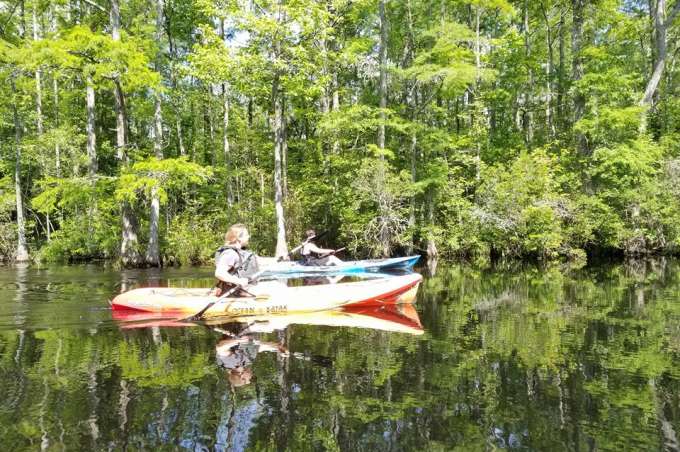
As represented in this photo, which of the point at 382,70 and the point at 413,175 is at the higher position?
the point at 382,70

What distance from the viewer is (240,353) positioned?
6.10m

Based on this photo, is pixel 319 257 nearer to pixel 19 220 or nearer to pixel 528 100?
pixel 19 220

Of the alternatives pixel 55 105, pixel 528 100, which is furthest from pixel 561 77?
pixel 55 105

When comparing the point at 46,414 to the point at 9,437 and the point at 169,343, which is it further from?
the point at 169,343

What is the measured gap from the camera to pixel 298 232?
2083 cm

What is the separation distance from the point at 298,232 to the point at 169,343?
14.2 meters

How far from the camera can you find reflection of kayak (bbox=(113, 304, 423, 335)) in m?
7.70

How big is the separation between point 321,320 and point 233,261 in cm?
166

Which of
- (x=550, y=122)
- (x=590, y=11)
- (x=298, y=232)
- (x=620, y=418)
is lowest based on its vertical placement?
(x=620, y=418)

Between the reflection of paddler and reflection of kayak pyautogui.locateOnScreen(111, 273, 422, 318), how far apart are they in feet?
4.90

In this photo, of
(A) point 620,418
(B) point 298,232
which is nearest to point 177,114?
(B) point 298,232

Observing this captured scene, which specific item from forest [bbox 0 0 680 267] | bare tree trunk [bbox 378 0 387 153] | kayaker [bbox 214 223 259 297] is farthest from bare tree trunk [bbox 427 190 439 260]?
kayaker [bbox 214 223 259 297]

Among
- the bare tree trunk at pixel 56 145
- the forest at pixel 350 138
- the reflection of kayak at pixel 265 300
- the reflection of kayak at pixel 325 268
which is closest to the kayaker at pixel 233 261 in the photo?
the reflection of kayak at pixel 265 300

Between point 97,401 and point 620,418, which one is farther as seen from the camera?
point 97,401
